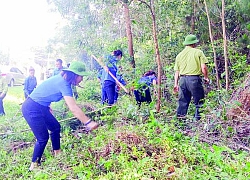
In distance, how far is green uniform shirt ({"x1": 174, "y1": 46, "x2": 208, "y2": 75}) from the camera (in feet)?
15.1

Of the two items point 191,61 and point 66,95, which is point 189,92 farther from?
point 66,95

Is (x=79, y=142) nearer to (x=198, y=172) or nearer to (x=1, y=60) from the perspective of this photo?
(x=198, y=172)

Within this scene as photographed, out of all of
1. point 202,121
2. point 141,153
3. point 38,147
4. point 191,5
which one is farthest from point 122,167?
point 191,5

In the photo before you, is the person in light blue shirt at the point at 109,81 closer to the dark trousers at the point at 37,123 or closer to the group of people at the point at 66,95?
the group of people at the point at 66,95

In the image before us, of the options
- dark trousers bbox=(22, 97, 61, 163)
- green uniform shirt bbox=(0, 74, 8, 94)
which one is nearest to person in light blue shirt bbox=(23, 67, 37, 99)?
green uniform shirt bbox=(0, 74, 8, 94)

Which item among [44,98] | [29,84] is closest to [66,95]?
[44,98]

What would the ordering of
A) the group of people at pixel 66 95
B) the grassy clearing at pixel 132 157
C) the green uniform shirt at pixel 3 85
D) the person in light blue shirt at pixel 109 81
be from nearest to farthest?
the grassy clearing at pixel 132 157 → the group of people at pixel 66 95 → the person in light blue shirt at pixel 109 81 → the green uniform shirt at pixel 3 85

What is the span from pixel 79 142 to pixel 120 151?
116 centimetres

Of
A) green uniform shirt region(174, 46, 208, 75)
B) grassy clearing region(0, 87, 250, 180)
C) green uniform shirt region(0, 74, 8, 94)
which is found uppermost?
green uniform shirt region(174, 46, 208, 75)

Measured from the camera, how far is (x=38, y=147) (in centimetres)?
363

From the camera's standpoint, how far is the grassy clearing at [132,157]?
2643 millimetres

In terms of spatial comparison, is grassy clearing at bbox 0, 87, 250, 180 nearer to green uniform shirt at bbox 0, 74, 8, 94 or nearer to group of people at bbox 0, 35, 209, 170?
group of people at bbox 0, 35, 209, 170

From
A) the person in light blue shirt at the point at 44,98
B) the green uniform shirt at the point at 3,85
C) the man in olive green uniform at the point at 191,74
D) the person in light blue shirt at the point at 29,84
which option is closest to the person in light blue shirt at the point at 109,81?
the man in olive green uniform at the point at 191,74

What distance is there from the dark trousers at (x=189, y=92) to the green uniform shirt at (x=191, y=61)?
0.33 feet
